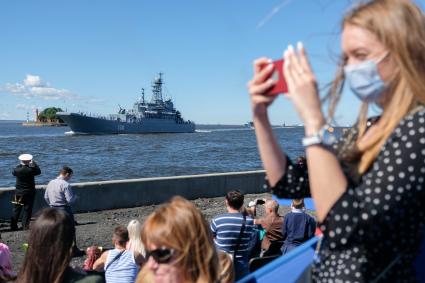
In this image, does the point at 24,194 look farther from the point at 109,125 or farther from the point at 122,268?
the point at 109,125

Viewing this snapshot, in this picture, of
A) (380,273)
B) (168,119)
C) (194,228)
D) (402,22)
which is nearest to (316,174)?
(380,273)

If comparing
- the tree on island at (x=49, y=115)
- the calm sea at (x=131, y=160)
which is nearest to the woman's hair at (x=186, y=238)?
the calm sea at (x=131, y=160)

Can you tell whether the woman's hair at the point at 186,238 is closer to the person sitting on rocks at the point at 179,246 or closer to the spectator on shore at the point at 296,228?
the person sitting on rocks at the point at 179,246

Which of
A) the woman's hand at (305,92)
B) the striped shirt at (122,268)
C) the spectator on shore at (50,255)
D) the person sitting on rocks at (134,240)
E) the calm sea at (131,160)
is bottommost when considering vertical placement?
the calm sea at (131,160)

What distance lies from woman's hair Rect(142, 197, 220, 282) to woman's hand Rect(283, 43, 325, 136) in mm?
859

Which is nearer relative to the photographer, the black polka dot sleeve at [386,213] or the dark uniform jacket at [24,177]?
the black polka dot sleeve at [386,213]

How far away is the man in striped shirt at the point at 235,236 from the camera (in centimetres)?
495

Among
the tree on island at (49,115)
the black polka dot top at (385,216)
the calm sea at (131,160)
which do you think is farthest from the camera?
the tree on island at (49,115)

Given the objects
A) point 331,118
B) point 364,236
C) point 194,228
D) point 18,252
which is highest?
point 331,118

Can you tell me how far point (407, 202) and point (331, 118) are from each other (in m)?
0.34

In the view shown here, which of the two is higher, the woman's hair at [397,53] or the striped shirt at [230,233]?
A: the woman's hair at [397,53]

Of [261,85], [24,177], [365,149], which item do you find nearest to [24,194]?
[24,177]

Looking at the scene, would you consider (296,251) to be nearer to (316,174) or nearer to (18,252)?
(316,174)

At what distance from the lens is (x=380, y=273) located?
1322 millimetres
